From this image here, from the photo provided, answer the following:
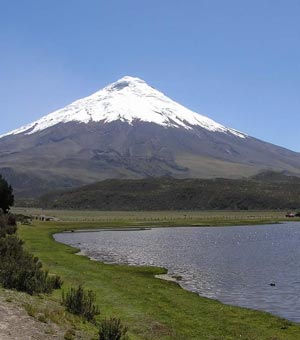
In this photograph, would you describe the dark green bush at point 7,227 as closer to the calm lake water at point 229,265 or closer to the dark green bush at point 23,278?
the calm lake water at point 229,265

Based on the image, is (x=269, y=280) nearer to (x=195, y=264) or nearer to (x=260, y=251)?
(x=195, y=264)

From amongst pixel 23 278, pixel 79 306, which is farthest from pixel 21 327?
pixel 23 278

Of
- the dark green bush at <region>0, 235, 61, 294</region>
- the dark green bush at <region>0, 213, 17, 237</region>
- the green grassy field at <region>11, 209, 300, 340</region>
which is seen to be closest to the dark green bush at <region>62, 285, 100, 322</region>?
the green grassy field at <region>11, 209, 300, 340</region>

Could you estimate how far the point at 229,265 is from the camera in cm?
4947

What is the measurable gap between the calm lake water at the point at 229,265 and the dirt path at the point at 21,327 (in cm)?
1412

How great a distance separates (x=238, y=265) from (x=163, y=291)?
60.4 ft

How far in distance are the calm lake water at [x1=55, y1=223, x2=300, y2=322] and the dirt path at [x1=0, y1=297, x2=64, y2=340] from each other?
14122 mm

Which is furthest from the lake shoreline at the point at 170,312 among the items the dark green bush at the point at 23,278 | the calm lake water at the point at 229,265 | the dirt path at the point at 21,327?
the dirt path at the point at 21,327

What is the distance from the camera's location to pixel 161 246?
71500 mm

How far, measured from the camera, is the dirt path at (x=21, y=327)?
1672 centimetres

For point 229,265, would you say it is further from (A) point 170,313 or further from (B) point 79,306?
(B) point 79,306

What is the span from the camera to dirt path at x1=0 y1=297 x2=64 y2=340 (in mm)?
16719

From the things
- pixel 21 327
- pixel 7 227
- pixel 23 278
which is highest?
pixel 7 227

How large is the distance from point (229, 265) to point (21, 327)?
34.2m
